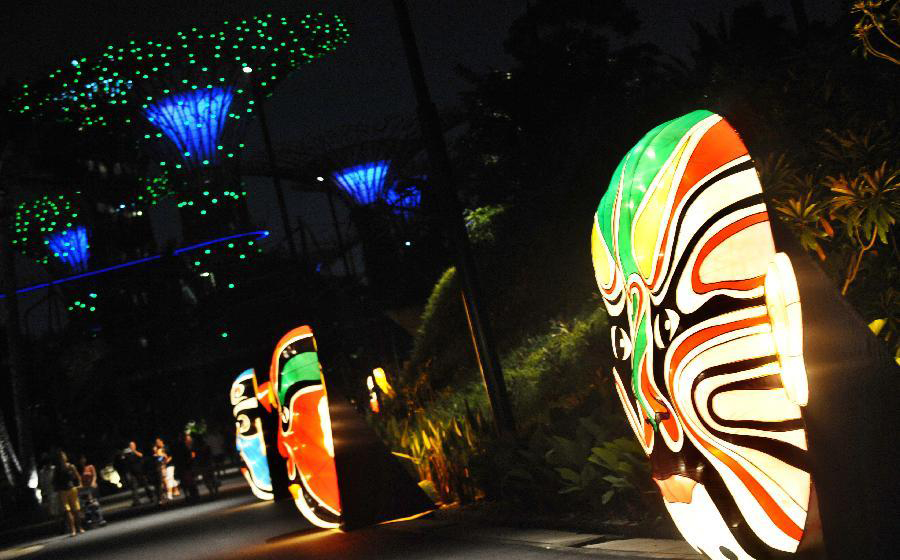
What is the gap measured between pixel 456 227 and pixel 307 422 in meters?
3.02

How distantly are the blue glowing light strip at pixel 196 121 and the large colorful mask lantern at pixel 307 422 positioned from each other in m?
26.0

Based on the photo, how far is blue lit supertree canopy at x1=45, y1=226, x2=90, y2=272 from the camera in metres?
61.1

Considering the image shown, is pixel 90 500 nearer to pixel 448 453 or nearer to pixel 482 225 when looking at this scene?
pixel 482 225

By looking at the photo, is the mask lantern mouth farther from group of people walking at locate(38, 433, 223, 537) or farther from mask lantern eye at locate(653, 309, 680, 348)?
Answer: group of people walking at locate(38, 433, 223, 537)

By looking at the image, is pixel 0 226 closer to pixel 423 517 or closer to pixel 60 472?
pixel 60 472

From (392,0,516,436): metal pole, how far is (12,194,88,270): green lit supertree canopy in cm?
4092

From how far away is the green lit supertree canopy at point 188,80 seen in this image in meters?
37.6

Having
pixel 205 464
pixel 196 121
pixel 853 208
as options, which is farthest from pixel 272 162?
pixel 853 208

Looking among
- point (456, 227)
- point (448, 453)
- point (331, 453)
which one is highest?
point (456, 227)

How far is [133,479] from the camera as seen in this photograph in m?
31.8

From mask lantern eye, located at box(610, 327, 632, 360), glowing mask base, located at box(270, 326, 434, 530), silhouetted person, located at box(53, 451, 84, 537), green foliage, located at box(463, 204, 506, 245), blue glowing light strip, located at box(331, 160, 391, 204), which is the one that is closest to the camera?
mask lantern eye, located at box(610, 327, 632, 360)

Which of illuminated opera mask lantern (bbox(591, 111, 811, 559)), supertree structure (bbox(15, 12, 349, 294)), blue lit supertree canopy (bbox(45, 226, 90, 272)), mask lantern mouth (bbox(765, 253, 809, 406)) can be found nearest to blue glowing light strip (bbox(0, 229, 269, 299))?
blue lit supertree canopy (bbox(45, 226, 90, 272))

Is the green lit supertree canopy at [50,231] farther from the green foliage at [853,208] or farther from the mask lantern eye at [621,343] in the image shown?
the mask lantern eye at [621,343]

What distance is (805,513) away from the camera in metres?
5.55
